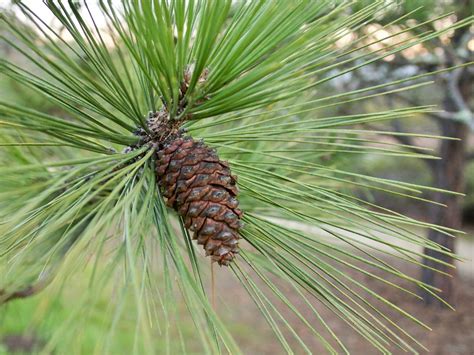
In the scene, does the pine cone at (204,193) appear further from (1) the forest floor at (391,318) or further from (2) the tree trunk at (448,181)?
(2) the tree trunk at (448,181)

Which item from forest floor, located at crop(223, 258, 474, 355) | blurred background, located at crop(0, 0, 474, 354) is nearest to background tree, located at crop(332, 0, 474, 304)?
blurred background, located at crop(0, 0, 474, 354)

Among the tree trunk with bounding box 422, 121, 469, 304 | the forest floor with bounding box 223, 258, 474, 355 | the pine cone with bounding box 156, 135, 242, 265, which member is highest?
the pine cone with bounding box 156, 135, 242, 265

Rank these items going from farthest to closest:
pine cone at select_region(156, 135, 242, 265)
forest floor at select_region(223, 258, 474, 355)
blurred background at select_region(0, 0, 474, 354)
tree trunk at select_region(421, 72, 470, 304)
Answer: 1. tree trunk at select_region(421, 72, 470, 304)
2. forest floor at select_region(223, 258, 474, 355)
3. blurred background at select_region(0, 0, 474, 354)
4. pine cone at select_region(156, 135, 242, 265)

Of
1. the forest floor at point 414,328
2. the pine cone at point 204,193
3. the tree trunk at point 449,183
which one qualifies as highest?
the pine cone at point 204,193

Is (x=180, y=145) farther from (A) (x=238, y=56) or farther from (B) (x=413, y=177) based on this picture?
(B) (x=413, y=177)

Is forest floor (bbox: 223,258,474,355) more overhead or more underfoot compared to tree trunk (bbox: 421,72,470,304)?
more underfoot

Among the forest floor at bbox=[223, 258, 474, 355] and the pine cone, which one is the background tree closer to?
the forest floor at bbox=[223, 258, 474, 355]

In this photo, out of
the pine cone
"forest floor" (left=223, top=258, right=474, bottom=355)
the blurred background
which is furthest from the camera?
"forest floor" (left=223, top=258, right=474, bottom=355)

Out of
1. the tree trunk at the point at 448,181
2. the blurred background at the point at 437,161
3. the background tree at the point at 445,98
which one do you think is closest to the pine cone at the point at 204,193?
the blurred background at the point at 437,161

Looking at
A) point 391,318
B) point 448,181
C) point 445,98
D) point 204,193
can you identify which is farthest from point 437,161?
point 204,193
